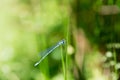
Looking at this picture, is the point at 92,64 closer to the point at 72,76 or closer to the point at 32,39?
the point at 72,76

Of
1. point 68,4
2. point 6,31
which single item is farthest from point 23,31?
point 68,4

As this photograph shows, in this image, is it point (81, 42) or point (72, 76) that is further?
point (81, 42)

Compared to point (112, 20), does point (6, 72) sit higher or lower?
lower

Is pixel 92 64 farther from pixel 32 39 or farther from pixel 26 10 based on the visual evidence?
pixel 26 10

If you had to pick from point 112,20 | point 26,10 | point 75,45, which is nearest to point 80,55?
point 75,45

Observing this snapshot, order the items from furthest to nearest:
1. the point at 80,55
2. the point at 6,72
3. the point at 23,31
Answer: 1. the point at 23,31
2. the point at 80,55
3. the point at 6,72

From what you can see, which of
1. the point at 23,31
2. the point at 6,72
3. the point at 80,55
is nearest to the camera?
the point at 6,72
